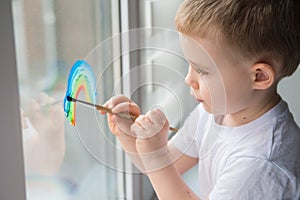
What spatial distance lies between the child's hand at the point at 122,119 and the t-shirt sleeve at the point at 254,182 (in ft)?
0.53

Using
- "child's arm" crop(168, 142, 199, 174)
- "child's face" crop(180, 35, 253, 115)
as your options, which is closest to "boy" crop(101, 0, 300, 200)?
"child's face" crop(180, 35, 253, 115)

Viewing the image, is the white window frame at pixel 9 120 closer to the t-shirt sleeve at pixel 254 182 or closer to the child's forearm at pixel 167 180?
the child's forearm at pixel 167 180

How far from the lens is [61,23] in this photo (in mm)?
1021

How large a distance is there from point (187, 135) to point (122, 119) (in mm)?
194

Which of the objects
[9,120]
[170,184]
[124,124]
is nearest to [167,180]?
[170,184]

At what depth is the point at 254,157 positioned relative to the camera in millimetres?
775

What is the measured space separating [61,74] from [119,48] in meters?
0.27

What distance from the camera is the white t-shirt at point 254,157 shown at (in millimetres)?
766

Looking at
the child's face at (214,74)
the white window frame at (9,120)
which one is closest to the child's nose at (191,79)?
the child's face at (214,74)

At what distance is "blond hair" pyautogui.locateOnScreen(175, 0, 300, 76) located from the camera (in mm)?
750

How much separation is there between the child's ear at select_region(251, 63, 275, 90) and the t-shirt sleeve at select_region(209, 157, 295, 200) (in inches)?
4.5

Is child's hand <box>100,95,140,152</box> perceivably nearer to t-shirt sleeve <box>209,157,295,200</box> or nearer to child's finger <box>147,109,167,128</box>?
child's finger <box>147,109,167,128</box>

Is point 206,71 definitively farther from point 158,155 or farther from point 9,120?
point 9,120

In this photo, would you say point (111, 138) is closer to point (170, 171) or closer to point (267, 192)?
point (170, 171)
